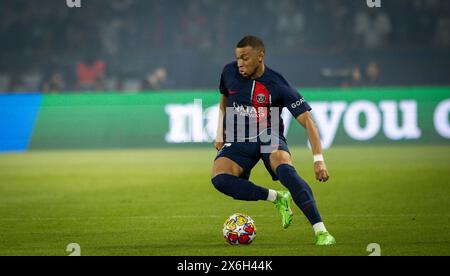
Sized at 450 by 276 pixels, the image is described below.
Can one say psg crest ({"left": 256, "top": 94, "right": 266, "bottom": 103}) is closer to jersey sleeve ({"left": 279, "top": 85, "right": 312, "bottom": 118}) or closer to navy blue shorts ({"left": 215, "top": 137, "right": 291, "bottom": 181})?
jersey sleeve ({"left": 279, "top": 85, "right": 312, "bottom": 118})

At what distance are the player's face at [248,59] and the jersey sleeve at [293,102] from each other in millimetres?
330

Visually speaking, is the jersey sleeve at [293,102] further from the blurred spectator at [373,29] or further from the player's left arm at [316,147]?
the blurred spectator at [373,29]

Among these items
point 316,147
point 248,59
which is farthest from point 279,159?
point 248,59

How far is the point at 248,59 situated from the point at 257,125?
0.72m

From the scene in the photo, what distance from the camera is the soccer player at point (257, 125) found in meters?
8.91

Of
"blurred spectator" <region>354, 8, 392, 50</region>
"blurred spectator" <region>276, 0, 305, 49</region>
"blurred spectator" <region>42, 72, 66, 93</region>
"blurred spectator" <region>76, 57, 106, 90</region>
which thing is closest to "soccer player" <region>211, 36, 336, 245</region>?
"blurred spectator" <region>42, 72, 66, 93</region>

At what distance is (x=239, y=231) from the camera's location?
882cm

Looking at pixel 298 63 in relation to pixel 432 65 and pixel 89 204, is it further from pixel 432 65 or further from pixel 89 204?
pixel 89 204

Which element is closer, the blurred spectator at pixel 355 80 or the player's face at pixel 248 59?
the player's face at pixel 248 59

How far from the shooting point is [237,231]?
8.82 metres

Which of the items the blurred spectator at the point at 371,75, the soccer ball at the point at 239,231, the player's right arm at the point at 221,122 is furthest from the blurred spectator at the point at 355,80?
the soccer ball at the point at 239,231

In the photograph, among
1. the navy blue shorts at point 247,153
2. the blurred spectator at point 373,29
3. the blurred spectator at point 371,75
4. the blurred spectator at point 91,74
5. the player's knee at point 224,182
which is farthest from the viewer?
the blurred spectator at point 373,29
